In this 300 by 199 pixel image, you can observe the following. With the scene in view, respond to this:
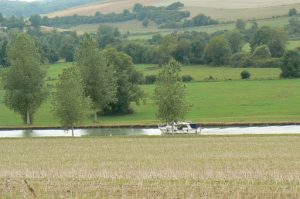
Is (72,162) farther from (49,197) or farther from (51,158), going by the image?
(49,197)

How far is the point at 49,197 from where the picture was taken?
2089 centimetres

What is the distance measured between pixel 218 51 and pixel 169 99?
86.2 meters

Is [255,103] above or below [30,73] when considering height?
below

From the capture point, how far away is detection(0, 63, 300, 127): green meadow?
3253 inches

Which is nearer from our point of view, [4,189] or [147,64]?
[4,189]

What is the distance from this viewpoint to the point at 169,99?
6788 centimetres

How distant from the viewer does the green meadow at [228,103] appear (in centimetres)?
8263

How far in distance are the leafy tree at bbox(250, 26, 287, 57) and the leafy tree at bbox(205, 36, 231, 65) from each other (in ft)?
42.3

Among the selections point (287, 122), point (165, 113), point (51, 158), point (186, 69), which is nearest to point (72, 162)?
point (51, 158)

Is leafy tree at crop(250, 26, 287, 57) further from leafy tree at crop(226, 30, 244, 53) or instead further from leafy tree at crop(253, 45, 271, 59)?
leafy tree at crop(253, 45, 271, 59)

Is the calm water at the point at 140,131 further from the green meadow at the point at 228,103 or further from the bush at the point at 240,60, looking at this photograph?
the bush at the point at 240,60

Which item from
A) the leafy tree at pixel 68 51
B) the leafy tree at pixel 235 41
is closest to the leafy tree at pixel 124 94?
the leafy tree at pixel 235 41

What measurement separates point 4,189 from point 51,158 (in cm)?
1607

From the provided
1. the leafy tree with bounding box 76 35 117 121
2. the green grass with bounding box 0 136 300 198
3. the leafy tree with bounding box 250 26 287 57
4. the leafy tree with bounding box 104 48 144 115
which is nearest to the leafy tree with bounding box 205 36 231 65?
the leafy tree with bounding box 250 26 287 57
